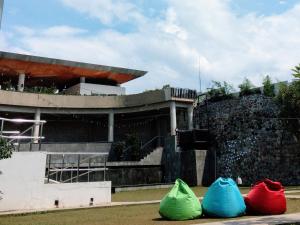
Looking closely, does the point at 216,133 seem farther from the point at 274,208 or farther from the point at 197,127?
the point at 274,208

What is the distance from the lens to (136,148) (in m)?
34.0

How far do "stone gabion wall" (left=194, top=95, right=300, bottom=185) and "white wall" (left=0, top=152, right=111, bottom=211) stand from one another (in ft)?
53.9

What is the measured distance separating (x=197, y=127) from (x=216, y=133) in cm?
254

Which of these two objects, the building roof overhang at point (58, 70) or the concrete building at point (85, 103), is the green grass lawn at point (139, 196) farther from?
the building roof overhang at point (58, 70)

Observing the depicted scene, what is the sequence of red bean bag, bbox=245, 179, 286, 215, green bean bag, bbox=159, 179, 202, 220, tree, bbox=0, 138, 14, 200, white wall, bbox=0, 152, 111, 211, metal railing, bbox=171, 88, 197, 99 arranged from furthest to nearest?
metal railing, bbox=171, 88, 197, 99
white wall, bbox=0, 152, 111, 211
red bean bag, bbox=245, 179, 286, 215
tree, bbox=0, 138, 14, 200
green bean bag, bbox=159, 179, 202, 220

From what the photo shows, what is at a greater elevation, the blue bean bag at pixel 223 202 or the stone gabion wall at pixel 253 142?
the stone gabion wall at pixel 253 142

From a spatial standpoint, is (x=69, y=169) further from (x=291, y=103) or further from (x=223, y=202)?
(x=291, y=103)

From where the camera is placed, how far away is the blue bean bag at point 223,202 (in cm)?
1091

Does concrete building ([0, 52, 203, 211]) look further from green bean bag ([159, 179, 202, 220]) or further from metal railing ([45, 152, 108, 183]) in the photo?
green bean bag ([159, 179, 202, 220])

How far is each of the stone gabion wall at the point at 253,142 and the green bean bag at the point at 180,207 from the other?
1861 centimetres

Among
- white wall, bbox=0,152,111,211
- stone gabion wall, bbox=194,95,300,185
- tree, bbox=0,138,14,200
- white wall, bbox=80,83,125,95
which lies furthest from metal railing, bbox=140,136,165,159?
tree, bbox=0,138,14,200

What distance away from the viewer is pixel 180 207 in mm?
10727

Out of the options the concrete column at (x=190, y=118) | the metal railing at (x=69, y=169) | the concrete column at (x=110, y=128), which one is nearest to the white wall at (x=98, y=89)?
the concrete column at (x=110, y=128)

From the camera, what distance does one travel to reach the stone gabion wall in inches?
1102
